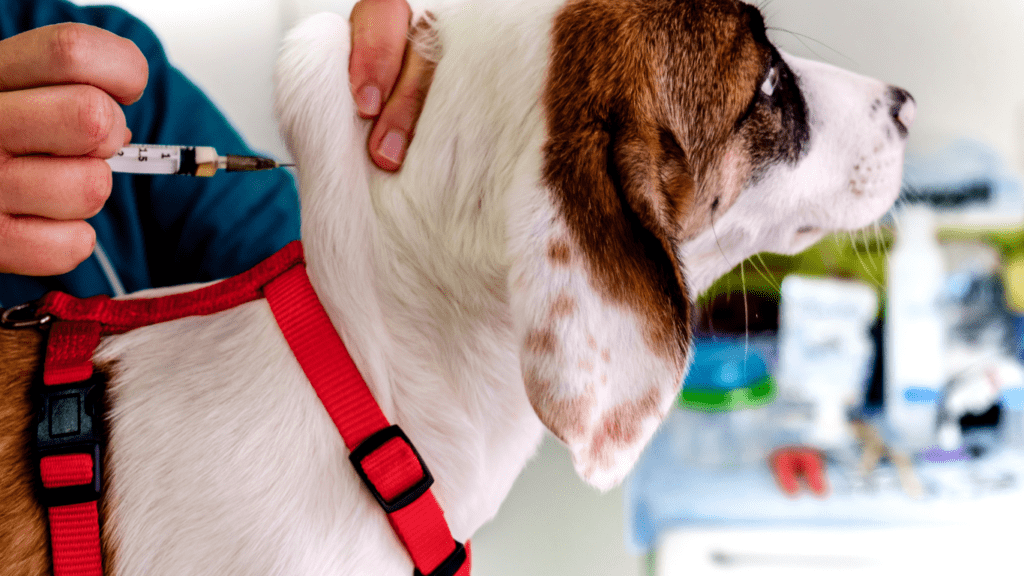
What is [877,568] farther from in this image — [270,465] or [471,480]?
[270,465]

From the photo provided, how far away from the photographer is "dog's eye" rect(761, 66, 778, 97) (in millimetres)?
718

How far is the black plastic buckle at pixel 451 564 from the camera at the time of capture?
579mm

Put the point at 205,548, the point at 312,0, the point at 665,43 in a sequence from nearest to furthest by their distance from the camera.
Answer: the point at 205,548 < the point at 665,43 < the point at 312,0

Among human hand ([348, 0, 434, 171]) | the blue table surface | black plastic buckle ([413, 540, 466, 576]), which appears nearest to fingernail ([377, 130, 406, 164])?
human hand ([348, 0, 434, 171])

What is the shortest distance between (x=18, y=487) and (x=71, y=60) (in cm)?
36

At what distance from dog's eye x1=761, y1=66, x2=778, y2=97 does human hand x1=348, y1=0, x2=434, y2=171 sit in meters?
0.35

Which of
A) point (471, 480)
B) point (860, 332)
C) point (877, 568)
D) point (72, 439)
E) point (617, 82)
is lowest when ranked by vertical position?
point (877, 568)

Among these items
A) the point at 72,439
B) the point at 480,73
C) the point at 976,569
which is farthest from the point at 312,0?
the point at 976,569

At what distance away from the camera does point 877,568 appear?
62.7 inches

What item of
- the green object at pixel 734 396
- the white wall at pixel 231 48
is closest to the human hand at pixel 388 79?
the white wall at pixel 231 48

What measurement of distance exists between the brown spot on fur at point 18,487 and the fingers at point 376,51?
15.2 inches

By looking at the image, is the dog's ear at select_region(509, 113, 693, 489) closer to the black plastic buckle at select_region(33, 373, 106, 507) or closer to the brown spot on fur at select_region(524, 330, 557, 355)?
the brown spot on fur at select_region(524, 330, 557, 355)

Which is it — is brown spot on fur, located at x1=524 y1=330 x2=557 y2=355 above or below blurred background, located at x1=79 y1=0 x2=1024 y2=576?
above

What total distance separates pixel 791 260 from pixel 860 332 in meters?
0.24
